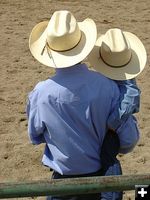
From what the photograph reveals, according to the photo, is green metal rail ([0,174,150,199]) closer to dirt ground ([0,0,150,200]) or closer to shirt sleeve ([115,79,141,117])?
shirt sleeve ([115,79,141,117])

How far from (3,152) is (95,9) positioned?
4377 mm

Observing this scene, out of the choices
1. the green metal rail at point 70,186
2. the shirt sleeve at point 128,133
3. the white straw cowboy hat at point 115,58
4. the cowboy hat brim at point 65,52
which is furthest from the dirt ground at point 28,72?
the green metal rail at point 70,186

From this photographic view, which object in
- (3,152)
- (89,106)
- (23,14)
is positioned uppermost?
(89,106)

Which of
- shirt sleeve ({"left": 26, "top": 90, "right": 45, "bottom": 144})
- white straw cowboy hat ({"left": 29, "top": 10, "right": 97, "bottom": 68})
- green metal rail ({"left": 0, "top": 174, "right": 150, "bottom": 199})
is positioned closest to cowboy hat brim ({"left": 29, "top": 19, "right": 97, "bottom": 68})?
white straw cowboy hat ({"left": 29, "top": 10, "right": 97, "bottom": 68})

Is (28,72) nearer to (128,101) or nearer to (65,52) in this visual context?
(65,52)

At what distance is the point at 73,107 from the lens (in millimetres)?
2738

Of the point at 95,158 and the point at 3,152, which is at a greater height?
the point at 95,158

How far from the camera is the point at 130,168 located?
4.73 m

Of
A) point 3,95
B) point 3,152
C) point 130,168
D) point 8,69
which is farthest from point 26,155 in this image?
point 8,69

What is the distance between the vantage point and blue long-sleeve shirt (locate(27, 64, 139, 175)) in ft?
8.97

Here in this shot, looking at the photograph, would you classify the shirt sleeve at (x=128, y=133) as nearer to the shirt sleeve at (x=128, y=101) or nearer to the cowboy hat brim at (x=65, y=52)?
the shirt sleeve at (x=128, y=101)

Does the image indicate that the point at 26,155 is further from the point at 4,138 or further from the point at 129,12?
the point at 129,12

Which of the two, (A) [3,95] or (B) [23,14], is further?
(B) [23,14]

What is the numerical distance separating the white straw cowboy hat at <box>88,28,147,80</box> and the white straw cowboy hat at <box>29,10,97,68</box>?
100mm
